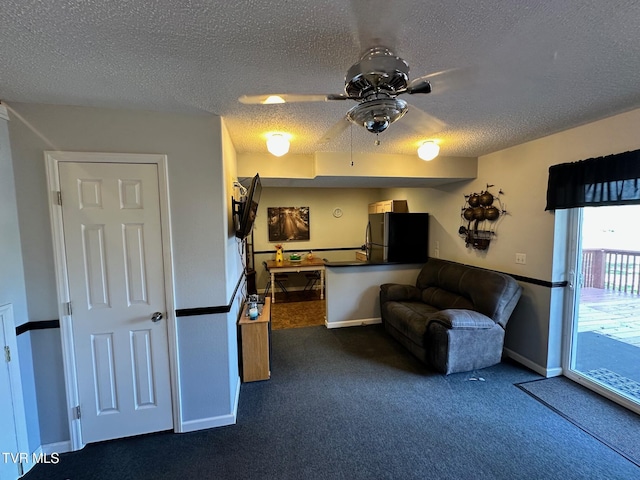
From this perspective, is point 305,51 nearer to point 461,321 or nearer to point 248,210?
point 248,210

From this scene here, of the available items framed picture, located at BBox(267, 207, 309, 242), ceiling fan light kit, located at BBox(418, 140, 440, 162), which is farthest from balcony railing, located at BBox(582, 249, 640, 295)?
framed picture, located at BBox(267, 207, 309, 242)

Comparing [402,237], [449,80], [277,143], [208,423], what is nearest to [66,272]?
[208,423]

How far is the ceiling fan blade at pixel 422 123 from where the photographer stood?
2.08 m

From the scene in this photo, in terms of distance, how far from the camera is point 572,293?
270 centimetres

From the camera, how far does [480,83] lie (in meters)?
1.62

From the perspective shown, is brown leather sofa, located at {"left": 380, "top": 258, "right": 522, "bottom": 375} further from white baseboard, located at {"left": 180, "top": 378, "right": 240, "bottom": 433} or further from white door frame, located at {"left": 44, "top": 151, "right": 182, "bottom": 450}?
white door frame, located at {"left": 44, "top": 151, "right": 182, "bottom": 450}

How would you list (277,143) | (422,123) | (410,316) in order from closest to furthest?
1. (422,123)
2. (277,143)
3. (410,316)

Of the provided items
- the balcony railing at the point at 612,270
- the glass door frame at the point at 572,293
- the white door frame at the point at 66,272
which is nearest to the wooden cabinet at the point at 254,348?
the white door frame at the point at 66,272

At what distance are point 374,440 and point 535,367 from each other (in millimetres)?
2044

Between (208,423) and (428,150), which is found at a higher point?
(428,150)

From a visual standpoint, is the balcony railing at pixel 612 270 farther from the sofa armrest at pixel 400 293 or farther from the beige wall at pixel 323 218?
the beige wall at pixel 323 218

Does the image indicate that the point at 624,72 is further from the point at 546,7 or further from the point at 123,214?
the point at 123,214

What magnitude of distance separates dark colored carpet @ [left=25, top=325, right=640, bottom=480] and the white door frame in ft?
1.04

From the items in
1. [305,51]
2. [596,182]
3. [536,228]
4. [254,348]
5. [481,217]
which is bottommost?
[254,348]
